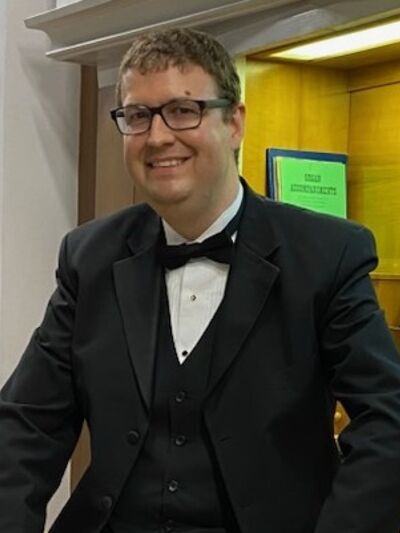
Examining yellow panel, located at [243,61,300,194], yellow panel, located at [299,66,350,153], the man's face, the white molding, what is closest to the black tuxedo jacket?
the man's face

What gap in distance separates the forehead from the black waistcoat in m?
0.34

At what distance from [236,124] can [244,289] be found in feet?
0.85

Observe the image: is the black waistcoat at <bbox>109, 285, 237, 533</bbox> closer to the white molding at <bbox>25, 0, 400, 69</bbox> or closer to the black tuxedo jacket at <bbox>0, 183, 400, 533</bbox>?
the black tuxedo jacket at <bbox>0, 183, 400, 533</bbox>

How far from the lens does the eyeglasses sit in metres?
1.41

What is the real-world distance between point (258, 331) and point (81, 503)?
0.40m

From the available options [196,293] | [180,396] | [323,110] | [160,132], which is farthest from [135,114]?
[323,110]

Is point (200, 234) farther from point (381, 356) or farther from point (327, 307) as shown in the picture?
point (381, 356)

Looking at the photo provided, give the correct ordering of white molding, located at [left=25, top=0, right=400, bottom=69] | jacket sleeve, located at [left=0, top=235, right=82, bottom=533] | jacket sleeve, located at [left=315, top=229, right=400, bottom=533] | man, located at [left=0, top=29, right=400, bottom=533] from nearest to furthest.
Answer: jacket sleeve, located at [left=315, top=229, right=400, bottom=533] → man, located at [left=0, top=29, right=400, bottom=533] → jacket sleeve, located at [left=0, top=235, right=82, bottom=533] → white molding, located at [left=25, top=0, right=400, bottom=69]

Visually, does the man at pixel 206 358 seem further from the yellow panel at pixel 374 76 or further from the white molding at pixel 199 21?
the yellow panel at pixel 374 76

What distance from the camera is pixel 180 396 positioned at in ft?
4.75

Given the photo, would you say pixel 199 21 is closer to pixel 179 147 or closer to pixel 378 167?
pixel 378 167

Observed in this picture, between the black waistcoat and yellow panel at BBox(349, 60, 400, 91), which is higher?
yellow panel at BBox(349, 60, 400, 91)

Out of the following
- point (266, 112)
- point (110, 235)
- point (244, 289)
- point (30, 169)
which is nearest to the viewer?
point (244, 289)

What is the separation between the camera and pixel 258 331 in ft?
4.75
